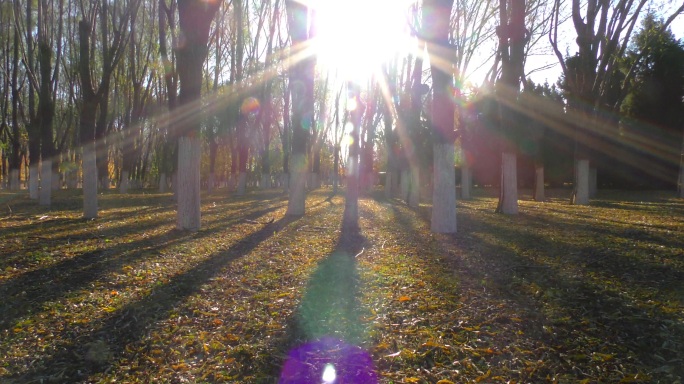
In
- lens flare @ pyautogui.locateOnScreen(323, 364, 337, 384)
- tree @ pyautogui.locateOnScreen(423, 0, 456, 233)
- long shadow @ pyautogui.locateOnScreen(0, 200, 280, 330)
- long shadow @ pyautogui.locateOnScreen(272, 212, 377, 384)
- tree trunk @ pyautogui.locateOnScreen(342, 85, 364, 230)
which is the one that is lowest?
lens flare @ pyautogui.locateOnScreen(323, 364, 337, 384)

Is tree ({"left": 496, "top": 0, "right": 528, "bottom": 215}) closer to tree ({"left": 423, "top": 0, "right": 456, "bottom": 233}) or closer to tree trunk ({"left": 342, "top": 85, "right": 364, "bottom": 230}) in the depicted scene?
tree trunk ({"left": 342, "top": 85, "right": 364, "bottom": 230})

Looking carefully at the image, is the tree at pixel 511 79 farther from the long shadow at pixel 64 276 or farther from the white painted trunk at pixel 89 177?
the white painted trunk at pixel 89 177

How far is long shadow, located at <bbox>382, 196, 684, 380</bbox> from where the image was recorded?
134 inches

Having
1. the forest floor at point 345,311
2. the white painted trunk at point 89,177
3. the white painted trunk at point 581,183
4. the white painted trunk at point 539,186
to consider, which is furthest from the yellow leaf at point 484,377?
the white painted trunk at point 539,186

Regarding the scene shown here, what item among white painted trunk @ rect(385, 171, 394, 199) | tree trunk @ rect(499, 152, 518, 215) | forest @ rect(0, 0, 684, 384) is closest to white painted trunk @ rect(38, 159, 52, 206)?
forest @ rect(0, 0, 684, 384)

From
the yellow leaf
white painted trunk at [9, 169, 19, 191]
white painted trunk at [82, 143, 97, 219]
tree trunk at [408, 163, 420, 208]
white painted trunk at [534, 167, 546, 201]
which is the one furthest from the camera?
white painted trunk at [9, 169, 19, 191]

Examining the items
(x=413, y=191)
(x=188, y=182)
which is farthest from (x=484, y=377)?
(x=413, y=191)

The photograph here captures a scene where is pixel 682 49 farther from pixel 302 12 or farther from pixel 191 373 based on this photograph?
pixel 191 373

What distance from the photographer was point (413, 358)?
3.44 m

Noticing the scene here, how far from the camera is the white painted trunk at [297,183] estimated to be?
1266cm

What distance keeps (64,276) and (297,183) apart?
7.67 meters

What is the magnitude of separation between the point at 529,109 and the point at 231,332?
58.3 feet

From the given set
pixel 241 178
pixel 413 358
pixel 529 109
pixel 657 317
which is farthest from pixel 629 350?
pixel 241 178

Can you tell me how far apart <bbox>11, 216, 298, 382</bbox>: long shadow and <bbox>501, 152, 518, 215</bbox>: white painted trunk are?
915 cm
